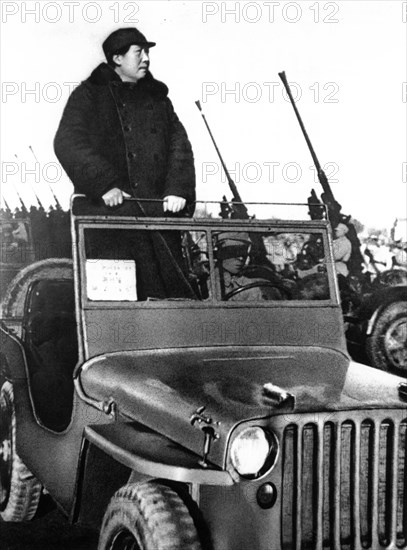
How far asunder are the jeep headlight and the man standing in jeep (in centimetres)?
151

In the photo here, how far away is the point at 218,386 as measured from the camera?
6.80 ft

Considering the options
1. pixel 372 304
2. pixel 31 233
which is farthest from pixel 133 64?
pixel 372 304

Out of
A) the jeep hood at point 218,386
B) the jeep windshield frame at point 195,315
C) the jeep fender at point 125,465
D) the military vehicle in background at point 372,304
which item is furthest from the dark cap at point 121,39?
the jeep fender at point 125,465

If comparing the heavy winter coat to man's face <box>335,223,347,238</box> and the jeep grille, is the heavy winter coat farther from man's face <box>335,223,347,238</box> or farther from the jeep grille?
the jeep grille

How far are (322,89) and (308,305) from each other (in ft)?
4.48

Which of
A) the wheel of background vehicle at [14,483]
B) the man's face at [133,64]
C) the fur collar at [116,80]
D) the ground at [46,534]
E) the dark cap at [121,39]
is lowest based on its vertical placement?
the ground at [46,534]

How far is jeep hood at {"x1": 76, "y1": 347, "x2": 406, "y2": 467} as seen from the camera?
181 cm

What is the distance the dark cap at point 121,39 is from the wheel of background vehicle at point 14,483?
161 cm

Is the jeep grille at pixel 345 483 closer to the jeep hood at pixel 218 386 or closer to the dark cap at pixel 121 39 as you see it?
the jeep hood at pixel 218 386

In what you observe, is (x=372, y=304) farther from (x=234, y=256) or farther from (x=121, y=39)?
(x=121, y=39)

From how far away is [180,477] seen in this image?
5.54 ft

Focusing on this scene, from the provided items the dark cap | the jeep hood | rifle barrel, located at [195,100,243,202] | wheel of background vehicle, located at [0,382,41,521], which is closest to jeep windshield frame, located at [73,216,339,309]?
the jeep hood

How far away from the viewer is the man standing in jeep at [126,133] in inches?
123

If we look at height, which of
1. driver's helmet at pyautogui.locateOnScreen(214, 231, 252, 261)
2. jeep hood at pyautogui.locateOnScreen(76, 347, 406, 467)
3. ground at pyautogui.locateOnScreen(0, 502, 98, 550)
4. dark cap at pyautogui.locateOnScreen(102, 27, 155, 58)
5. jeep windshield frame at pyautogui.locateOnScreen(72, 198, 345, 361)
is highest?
dark cap at pyautogui.locateOnScreen(102, 27, 155, 58)
